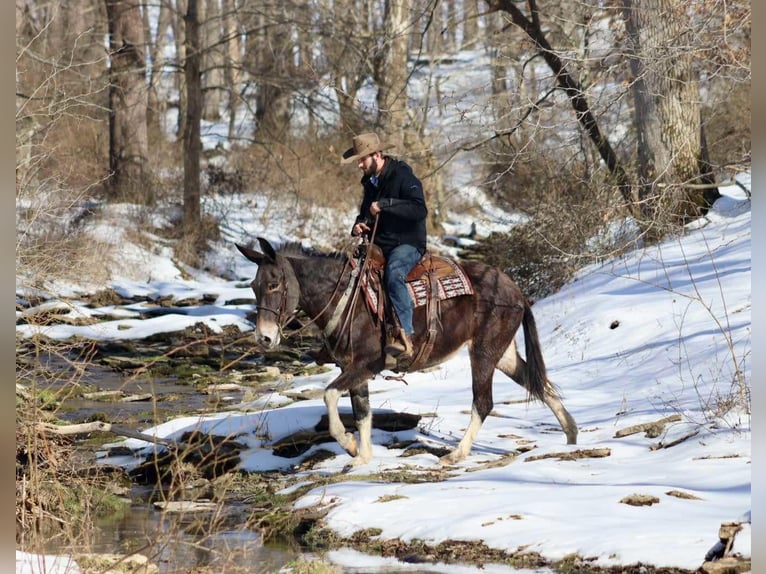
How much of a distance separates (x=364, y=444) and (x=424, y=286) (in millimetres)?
1596

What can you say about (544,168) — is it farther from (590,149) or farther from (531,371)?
(531,371)

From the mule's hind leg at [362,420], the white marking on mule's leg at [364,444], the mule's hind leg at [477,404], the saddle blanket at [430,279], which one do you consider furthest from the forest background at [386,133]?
the white marking on mule's leg at [364,444]

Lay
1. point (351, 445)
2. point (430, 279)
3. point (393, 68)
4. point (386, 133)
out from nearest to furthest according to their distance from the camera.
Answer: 1. point (351, 445)
2. point (430, 279)
3. point (386, 133)
4. point (393, 68)

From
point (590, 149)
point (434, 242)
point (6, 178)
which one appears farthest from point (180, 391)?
point (434, 242)

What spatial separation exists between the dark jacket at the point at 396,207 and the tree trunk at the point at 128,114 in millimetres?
18204

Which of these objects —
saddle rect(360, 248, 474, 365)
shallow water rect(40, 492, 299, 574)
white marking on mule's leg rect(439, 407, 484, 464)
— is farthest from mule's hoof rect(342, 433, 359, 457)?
shallow water rect(40, 492, 299, 574)

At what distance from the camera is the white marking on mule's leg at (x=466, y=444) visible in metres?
10.6

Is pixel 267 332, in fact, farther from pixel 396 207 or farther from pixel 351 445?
pixel 396 207

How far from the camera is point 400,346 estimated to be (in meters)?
10.5

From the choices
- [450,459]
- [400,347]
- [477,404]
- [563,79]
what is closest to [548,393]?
[477,404]

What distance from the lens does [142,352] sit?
1841 centimetres

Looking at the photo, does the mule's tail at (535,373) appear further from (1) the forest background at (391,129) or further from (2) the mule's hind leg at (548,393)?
(1) the forest background at (391,129)

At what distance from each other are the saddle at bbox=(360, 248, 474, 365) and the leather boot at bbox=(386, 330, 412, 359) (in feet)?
0.34

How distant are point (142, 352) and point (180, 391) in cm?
328
